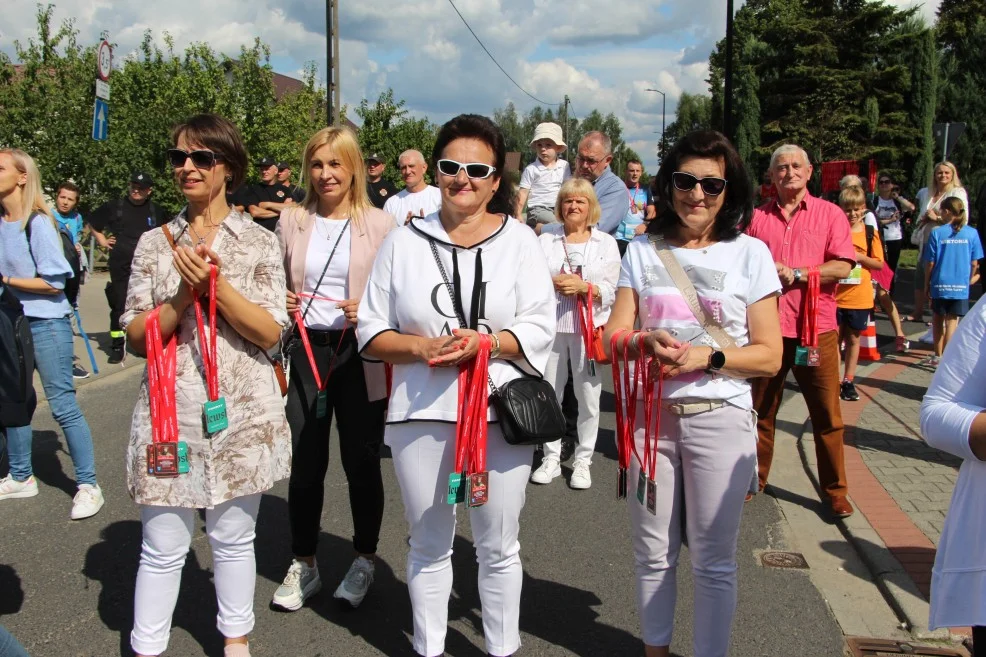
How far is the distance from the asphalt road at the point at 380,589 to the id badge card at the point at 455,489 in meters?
0.96

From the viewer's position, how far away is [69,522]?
481 centimetres

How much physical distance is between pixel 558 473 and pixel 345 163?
9.51ft

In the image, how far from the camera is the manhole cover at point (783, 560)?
427 centimetres

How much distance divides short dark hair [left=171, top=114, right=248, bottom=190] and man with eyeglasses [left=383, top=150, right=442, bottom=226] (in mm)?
3980

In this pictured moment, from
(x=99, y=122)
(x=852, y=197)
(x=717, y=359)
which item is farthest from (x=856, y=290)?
(x=99, y=122)

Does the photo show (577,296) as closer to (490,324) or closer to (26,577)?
(490,324)

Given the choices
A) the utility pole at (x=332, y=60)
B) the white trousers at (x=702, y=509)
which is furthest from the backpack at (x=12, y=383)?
the utility pole at (x=332, y=60)

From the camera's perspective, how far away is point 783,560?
4332 mm

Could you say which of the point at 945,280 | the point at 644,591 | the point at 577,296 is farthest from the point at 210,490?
the point at 945,280

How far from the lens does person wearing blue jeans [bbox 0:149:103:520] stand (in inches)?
186

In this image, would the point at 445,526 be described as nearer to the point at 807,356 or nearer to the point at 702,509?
the point at 702,509

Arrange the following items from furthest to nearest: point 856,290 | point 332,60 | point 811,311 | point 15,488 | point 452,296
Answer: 1. point 332,60
2. point 856,290
3. point 15,488
4. point 811,311
5. point 452,296

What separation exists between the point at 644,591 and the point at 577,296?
105 inches

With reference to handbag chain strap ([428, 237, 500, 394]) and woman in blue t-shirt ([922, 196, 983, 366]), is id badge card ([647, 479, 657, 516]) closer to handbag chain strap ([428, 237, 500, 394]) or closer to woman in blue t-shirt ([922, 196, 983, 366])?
handbag chain strap ([428, 237, 500, 394])
